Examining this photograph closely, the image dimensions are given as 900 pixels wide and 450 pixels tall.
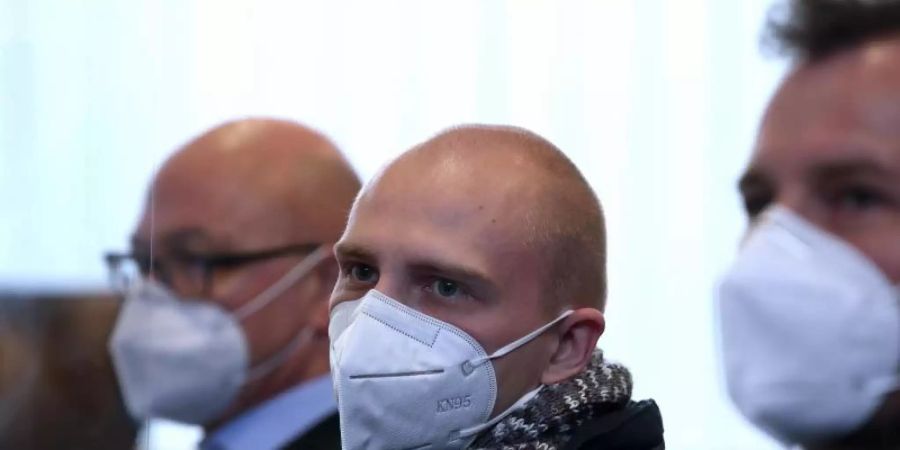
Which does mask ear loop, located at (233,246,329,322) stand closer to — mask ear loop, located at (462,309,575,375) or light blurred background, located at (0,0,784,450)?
light blurred background, located at (0,0,784,450)

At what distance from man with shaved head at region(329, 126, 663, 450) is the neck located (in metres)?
0.61

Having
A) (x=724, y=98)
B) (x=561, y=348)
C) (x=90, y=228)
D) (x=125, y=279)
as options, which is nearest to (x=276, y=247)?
(x=125, y=279)

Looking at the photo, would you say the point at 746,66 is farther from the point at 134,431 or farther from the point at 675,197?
the point at 134,431

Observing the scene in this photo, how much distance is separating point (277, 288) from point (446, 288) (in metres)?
0.75

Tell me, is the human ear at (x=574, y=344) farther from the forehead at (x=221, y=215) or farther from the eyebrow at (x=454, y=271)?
the forehead at (x=221, y=215)

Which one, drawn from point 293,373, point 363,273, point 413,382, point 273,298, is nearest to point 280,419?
point 293,373

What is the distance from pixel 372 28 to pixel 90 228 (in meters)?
0.91

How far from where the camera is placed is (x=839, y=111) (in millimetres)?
1466

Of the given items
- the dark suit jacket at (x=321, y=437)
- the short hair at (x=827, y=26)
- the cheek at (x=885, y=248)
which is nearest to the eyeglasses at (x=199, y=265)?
the dark suit jacket at (x=321, y=437)

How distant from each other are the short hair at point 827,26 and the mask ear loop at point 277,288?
105 centimetres

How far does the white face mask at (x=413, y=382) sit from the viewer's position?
169 centimetres

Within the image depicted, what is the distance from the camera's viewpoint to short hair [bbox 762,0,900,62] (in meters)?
1.51

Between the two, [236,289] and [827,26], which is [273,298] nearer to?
[236,289]

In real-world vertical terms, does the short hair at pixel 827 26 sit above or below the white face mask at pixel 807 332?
above
